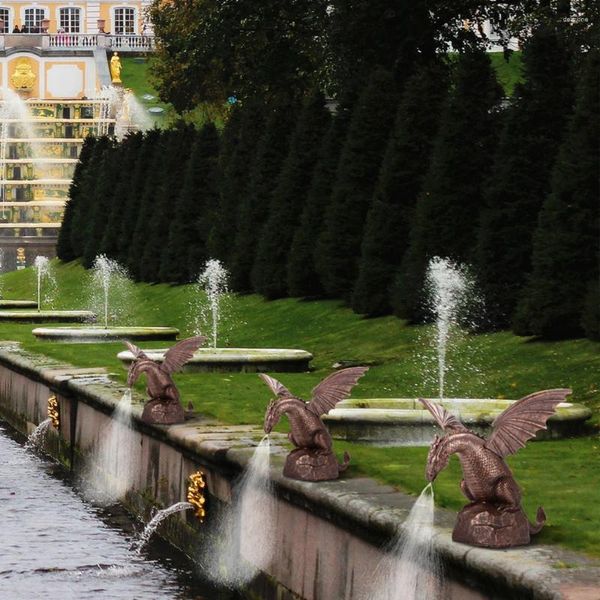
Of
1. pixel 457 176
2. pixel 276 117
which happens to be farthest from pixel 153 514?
pixel 276 117

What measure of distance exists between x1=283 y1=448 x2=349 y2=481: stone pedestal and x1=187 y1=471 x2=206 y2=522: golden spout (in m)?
1.84

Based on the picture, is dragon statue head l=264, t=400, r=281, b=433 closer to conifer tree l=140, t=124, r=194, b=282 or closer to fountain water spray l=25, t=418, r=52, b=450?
fountain water spray l=25, t=418, r=52, b=450

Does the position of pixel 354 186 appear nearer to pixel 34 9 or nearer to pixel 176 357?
pixel 176 357

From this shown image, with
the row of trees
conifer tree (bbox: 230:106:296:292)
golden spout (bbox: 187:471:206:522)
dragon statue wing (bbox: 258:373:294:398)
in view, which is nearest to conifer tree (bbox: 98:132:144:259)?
the row of trees

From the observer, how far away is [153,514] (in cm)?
1294

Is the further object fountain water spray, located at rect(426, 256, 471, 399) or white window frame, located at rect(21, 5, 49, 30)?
white window frame, located at rect(21, 5, 49, 30)

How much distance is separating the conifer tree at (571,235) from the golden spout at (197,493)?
7781mm

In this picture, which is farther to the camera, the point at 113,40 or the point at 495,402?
the point at 113,40

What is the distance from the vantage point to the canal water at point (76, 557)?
1050cm

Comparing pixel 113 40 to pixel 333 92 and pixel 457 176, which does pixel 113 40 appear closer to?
pixel 333 92

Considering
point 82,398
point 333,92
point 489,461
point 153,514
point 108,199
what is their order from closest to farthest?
point 489,461 → point 153,514 → point 82,398 → point 333,92 → point 108,199

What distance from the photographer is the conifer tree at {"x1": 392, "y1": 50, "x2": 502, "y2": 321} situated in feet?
75.7

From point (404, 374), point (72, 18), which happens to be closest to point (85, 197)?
point (404, 374)

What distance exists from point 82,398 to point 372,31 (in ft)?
64.1
